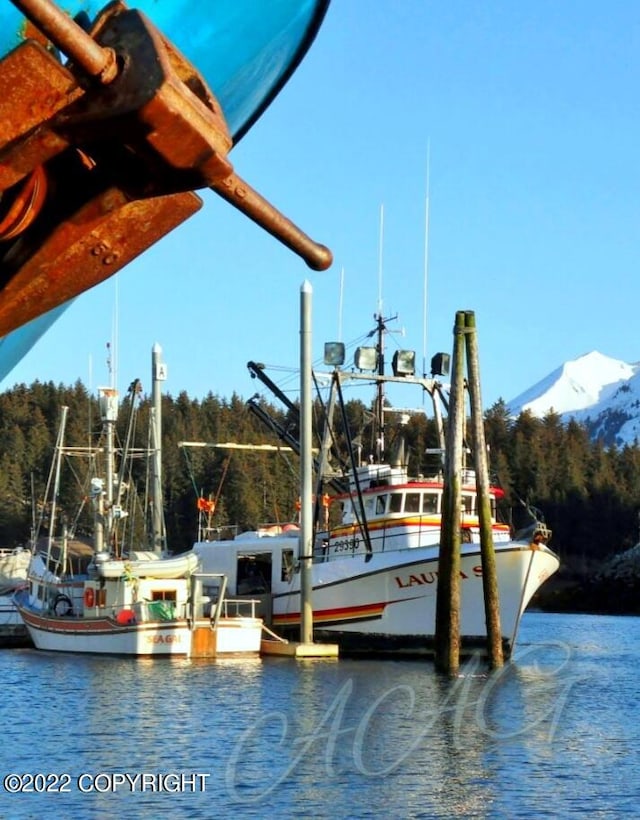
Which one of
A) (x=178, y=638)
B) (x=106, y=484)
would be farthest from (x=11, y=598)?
(x=178, y=638)

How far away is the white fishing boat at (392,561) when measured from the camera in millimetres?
35688

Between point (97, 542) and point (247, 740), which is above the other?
point (97, 542)

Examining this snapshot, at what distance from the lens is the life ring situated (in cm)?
4259

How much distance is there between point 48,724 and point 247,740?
14.1ft

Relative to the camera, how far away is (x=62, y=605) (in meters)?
42.9

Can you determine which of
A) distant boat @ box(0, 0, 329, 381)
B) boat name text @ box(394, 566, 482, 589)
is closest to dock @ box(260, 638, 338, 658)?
boat name text @ box(394, 566, 482, 589)

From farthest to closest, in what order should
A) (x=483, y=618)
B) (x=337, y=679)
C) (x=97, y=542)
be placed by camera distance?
(x=97, y=542)
(x=483, y=618)
(x=337, y=679)

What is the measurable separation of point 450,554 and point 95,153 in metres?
27.4

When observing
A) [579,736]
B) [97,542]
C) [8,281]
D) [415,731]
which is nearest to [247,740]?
[415,731]

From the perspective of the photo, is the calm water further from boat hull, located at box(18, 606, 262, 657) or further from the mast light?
the mast light

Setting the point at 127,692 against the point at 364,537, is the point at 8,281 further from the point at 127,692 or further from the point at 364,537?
the point at 364,537

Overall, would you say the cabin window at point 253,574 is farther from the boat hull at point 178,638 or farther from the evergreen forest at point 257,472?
the evergreen forest at point 257,472

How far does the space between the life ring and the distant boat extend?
41.2 m

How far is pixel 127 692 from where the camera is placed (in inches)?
1122
